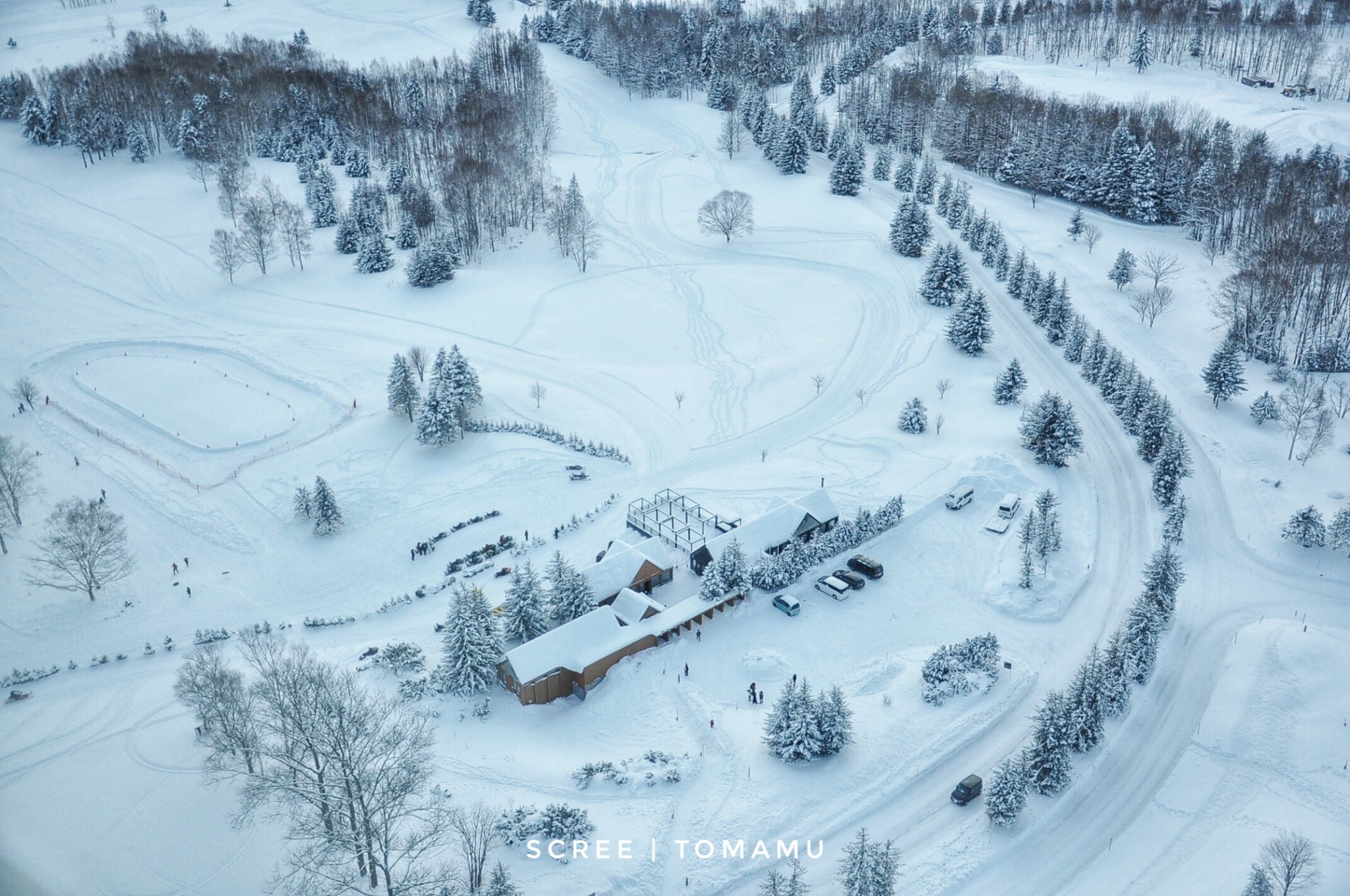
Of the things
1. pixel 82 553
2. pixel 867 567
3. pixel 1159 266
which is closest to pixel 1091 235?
pixel 1159 266

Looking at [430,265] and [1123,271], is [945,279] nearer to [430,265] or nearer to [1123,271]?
[1123,271]

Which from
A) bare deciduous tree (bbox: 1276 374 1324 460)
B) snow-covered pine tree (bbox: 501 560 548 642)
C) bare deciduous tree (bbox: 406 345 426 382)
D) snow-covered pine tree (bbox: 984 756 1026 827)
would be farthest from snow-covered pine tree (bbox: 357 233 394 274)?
bare deciduous tree (bbox: 1276 374 1324 460)

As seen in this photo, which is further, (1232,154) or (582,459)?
(1232,154)

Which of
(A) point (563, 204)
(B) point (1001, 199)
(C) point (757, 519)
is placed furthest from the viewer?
(B) point (1001, 199)

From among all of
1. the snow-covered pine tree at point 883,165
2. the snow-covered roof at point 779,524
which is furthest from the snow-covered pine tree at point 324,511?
the snow-covered pine tree at point 883,165

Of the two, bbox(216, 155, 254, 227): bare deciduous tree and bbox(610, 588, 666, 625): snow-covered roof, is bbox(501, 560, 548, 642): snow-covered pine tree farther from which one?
bbox(216, 155, 254, 227): bare deciduous tree

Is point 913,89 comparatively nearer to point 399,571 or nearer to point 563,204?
point 563,204

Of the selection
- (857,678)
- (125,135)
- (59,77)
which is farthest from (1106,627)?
(59,77)

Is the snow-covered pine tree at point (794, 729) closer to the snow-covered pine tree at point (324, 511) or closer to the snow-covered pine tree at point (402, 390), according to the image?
the snow-covered pine tree at point (324, 511)
